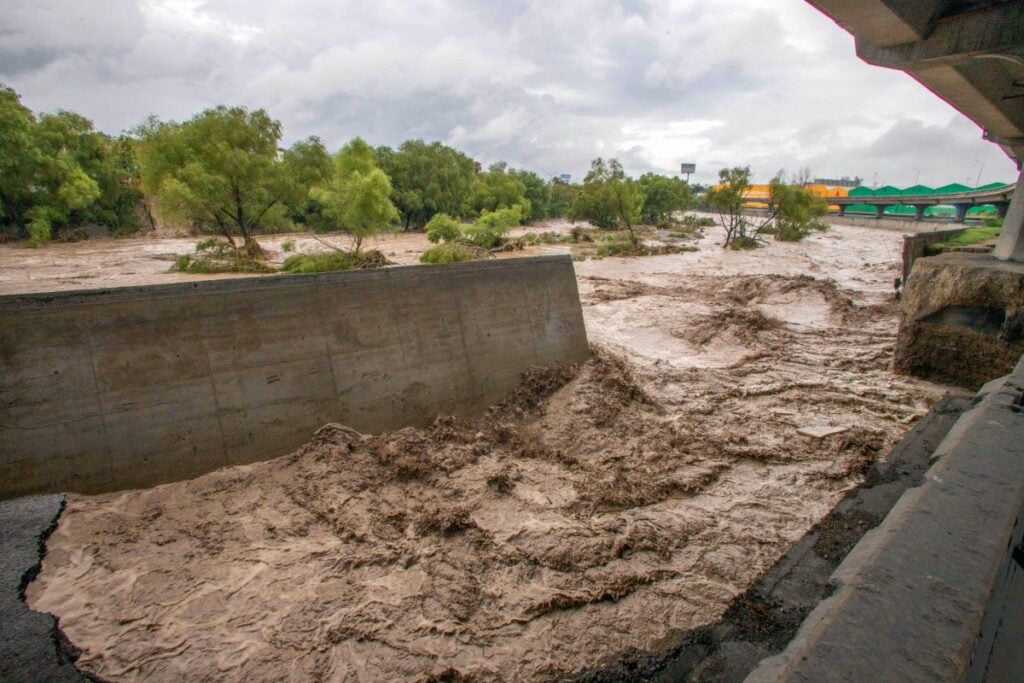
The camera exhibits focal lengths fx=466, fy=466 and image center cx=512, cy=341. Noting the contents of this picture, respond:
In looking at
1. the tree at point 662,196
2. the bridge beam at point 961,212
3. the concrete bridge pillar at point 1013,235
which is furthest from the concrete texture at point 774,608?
the bridge beam at point 961,212

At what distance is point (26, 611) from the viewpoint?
394 cm

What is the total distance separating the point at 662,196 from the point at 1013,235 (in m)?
58.9

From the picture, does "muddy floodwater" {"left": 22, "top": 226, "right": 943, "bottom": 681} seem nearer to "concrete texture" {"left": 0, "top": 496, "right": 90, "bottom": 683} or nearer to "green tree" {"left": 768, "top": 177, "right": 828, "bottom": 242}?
"concrete texture" {"left": 0, "top": 496, "right": 90, "bottom": 683}

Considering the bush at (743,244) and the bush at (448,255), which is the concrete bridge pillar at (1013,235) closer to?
the bush at (448,255)

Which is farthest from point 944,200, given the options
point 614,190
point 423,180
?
point 423,180

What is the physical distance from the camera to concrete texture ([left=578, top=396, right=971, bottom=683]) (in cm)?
349

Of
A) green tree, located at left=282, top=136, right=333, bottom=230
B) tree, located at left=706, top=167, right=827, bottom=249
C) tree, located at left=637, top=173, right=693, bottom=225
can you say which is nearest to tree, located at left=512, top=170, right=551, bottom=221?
tree, located at left=637, top=173, right=693, bottom=225

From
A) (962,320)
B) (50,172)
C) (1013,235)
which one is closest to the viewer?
(962,320)

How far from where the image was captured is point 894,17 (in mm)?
7379

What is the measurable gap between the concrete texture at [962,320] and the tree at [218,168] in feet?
99.4

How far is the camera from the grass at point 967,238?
15.1 meters

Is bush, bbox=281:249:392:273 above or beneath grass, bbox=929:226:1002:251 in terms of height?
above

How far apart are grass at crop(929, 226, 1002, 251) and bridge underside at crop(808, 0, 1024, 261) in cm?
577

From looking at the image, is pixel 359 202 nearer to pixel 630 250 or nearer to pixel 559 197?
pixel 630 250
